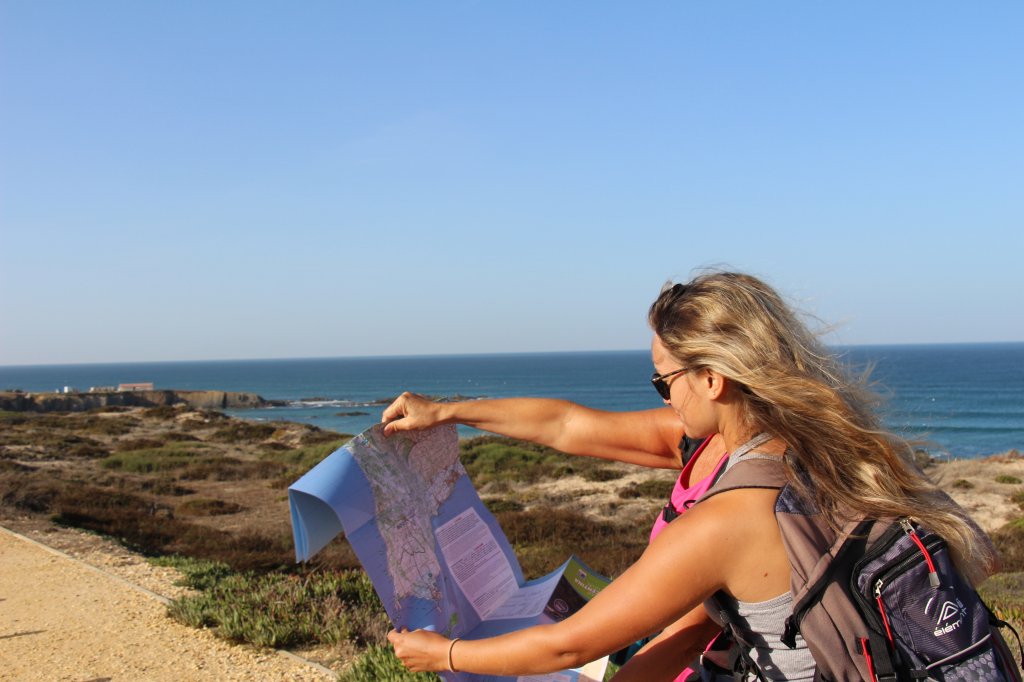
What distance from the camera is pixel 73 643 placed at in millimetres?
6504

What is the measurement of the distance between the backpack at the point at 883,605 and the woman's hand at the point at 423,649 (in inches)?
34.2

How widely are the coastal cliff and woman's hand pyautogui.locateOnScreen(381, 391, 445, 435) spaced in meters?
54.1

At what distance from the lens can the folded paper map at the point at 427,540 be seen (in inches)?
98.6

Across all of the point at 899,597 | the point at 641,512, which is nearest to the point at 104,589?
the point at 899,597

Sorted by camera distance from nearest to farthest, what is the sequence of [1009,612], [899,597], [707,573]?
[899,597] < [707,573] < [1009,612]

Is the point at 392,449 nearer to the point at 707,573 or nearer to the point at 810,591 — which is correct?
the point at 707,573

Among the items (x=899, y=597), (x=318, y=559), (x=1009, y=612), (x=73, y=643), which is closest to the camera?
(x=899, y=597)

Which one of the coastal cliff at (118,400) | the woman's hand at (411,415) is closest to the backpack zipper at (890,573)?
the woman's hand at (411,415)

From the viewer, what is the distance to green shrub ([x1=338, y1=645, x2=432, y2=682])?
4.91 m

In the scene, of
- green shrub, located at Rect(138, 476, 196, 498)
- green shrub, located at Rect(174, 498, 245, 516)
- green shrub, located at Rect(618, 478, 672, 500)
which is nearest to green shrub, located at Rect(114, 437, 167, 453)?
green shrub, located at Rect(138, 476, 196, 498)

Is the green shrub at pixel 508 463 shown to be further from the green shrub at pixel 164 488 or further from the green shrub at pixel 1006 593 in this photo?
the green shrub at pixel 1006 593

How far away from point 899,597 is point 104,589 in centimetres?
812

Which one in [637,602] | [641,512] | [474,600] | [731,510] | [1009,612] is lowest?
[641,512]

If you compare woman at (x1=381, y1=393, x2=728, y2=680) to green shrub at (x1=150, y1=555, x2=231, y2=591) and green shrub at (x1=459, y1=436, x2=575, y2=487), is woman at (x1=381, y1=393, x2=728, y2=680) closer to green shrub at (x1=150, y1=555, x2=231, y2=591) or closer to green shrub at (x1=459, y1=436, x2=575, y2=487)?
green shrub at (x1=150, y1=555, x2=231, y2=591)
